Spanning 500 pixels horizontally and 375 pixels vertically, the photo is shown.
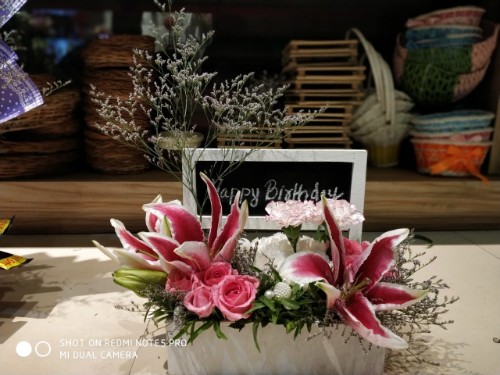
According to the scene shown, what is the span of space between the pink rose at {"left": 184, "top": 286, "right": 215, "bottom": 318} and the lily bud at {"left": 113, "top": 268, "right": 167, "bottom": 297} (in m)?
0.06

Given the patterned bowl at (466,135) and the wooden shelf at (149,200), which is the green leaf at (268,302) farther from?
the patterned bowl at (466,135)

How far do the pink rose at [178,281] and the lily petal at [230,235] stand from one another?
1.9 inches

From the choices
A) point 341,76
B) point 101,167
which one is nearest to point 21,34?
point 101,167

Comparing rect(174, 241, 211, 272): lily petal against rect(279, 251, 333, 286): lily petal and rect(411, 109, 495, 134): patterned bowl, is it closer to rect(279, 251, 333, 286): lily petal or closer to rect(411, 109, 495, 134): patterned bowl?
rect(279, 251, 333, 286): lily petal

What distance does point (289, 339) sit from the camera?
0.59m

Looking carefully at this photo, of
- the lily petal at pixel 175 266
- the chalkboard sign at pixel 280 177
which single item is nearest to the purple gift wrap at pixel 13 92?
the chalkboard sign at pixel 280 177

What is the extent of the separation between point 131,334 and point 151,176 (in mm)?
509

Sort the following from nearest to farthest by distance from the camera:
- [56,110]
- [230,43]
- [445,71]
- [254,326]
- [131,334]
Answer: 1. [254,326]
2. [131,334]
3. [56,110]
4. [445,71]
5. [230,43]

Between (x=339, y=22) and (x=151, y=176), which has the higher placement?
(x=339, y=22)

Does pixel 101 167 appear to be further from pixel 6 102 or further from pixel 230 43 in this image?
pixel 230 43

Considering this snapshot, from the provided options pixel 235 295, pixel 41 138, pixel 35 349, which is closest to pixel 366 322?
pixel 235 295

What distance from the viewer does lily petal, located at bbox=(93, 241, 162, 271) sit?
59 cm

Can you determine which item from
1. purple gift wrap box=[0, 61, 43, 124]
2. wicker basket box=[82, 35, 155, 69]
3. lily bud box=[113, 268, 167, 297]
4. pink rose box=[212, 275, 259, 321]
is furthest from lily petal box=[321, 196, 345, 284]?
wicker basket box=[82, 35, 155, 69]

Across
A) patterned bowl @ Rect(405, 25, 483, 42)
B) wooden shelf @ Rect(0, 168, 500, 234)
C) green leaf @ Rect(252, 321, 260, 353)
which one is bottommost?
wooden shelf @ Rect(0, 168, 500, 234)
